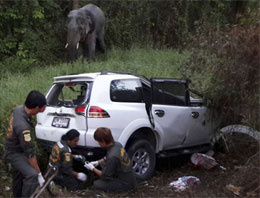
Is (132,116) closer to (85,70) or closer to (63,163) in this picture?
(63,163)

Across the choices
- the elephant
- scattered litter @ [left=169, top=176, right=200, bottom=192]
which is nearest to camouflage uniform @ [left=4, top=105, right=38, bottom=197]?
scattered litter @ [left=169, top=176, right=200, bottom=192]

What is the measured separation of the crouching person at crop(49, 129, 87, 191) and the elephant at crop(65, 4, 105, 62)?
855 centimetres

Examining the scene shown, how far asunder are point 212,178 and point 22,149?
3552mm

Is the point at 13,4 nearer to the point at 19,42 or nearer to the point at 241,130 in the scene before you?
the point at 19,42

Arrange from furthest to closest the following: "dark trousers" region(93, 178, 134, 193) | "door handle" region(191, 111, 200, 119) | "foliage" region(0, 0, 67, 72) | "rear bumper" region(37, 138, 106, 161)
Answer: "foliage" region(0, 0, 67, 72), "door handle" region(191, 111, 200, 119), "rear bumper" region(37, 138, 106, 161), "dark trousers" region(93, 178, 134, 193)

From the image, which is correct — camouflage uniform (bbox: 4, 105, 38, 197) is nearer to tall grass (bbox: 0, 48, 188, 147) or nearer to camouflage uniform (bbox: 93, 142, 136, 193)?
camouflage uniform (bbox: 93, 142, 136, 193)

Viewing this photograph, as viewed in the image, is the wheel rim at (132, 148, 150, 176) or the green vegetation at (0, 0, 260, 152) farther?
the green vegetation at (0, 0, 260, 152)

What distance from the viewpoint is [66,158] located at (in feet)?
20.2

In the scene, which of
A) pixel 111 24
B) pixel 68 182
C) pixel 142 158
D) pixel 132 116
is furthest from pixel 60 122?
pixel 111 24

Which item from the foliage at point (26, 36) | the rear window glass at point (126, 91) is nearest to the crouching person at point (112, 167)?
the rear window glass at point (126, 91)

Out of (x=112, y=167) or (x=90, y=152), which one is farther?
(x=90, y=152)

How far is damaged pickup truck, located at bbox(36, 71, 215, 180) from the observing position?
6.44 metres

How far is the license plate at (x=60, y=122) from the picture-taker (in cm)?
659

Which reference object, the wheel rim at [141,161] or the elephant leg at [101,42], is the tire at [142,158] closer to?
the wheel rim at [141,161]
